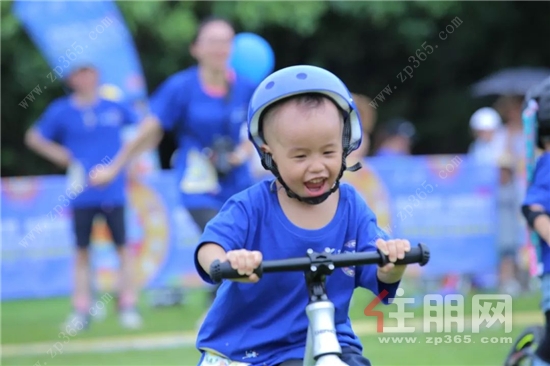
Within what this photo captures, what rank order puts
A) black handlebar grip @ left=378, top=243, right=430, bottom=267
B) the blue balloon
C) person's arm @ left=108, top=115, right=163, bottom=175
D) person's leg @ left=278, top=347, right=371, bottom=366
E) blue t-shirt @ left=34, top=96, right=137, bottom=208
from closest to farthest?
black handlebar grip @ left=378, top=243, right=430, bottom=267 < person's leg @ left=278, top=347, right=371, bottom=366 < person's arm @ left=108, top=115, right=163, bottom=175 < the blue balloon < blue t-shirt @ left=34, top=96, right=137, bottom=208

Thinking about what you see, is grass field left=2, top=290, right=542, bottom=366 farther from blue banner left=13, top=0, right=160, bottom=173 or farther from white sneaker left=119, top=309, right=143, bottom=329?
blue banner left=13, top=0, right=160, bottom=173

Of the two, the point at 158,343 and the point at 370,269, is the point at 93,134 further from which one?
the point at 370,269

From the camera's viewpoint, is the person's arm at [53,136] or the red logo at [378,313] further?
the person's arm at [53,136]

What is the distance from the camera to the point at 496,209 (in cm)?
1347

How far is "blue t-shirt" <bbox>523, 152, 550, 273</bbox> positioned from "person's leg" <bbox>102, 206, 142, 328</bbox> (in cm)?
550

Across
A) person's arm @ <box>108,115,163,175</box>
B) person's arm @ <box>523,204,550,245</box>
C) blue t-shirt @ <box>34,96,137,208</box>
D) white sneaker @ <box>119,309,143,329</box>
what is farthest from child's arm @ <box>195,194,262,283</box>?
blue t-shirt @ <box>34,96,137,208</box>

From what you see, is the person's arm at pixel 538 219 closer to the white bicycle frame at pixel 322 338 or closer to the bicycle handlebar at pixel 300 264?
the bicycle handlebar at pixel 300 264

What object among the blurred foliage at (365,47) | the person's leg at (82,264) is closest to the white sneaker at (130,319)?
the person's leg at (82,264)

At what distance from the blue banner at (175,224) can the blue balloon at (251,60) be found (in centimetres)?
265

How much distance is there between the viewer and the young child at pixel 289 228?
401cm

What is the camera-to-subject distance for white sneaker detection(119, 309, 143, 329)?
34.2ft

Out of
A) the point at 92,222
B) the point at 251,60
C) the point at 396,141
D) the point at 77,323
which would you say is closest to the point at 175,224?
the point at 92,222

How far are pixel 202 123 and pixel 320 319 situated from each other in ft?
17.4

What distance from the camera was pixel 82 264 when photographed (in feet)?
34.3
